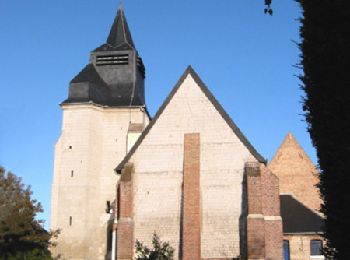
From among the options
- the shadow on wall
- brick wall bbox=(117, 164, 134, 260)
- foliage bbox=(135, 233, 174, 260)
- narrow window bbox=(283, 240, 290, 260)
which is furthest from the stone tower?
the shadow on wall

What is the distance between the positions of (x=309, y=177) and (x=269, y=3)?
27.8m

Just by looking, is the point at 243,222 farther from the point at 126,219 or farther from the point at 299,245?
the point at 299,245

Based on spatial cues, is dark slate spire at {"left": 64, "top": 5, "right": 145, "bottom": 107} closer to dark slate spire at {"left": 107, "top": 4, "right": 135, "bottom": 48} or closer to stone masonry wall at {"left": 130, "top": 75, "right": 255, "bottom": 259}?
dark slate spire at {"left": 107, "top": 4, "right": 135, "bottom": 48}

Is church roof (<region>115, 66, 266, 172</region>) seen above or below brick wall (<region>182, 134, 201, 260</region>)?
above

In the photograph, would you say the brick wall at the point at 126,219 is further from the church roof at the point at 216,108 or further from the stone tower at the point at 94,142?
the stone tower at the point at 94,142

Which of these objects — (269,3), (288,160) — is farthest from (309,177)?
(269,3)

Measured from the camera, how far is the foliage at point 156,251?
17.9m

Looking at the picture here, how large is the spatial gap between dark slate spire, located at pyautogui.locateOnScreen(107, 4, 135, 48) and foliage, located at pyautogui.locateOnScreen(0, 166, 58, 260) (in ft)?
38.8

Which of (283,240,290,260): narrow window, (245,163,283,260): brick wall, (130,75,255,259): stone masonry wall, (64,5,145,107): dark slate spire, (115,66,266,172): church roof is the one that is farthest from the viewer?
(64,5,145,107): dark slate spire

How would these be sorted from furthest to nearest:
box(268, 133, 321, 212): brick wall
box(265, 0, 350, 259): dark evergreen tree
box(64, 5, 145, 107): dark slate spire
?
box(64, 5, 145, 107): dark slate spire < box(268, 133, 321, 212): brick wall < box(265, 0, 350, 259): dark evergreen tree

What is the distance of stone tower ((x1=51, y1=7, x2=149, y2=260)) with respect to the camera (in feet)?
107

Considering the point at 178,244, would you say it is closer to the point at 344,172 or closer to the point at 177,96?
the point at 177,96

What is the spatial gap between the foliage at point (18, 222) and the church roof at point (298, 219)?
38.5ft

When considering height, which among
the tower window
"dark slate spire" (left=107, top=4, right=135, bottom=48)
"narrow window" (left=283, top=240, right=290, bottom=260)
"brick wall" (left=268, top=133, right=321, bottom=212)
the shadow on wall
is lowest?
"narrow window" (left=283, top=240, right=290, bottom=260)
